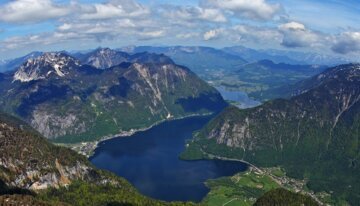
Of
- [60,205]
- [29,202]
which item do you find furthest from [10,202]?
[60,205]

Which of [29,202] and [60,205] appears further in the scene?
[60,205]

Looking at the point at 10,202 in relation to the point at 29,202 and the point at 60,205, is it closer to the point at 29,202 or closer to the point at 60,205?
the point at 29,202

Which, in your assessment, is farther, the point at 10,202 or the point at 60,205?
the point at 60,205
